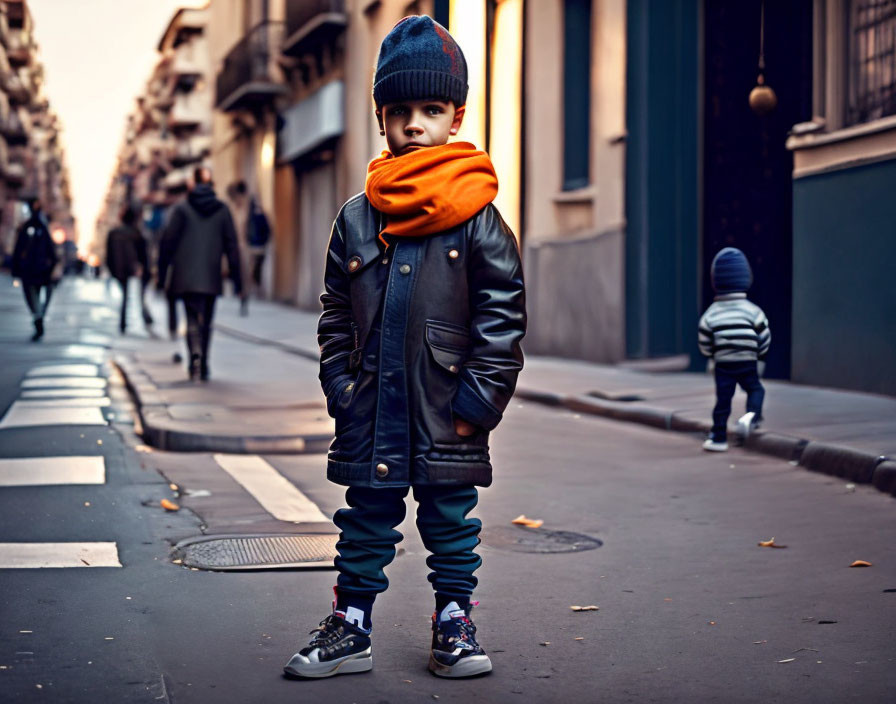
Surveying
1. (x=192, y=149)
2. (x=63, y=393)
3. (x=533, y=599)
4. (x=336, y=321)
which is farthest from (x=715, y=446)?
(x=192, y=149)

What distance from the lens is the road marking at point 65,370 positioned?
46.3ft

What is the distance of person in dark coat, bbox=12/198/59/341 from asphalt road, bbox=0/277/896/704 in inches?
434

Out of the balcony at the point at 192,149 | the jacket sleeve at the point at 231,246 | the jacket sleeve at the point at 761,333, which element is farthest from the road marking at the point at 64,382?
the balcony at the point at 192,149

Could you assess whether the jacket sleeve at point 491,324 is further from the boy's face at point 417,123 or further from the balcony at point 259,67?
the balcony at point 259,67

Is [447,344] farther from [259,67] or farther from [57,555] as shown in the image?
[259,67]

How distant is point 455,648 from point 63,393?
891 centimetres

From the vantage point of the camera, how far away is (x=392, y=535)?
13.0 ft

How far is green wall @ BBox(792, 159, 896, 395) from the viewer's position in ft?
37.1

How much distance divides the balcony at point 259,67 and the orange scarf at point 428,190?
32.3 meters

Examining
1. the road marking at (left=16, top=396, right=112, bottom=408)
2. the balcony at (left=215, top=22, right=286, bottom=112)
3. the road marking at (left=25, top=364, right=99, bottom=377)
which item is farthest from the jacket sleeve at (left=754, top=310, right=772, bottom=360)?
the balcony at (left=215, top=22, right=286, bottom=112)

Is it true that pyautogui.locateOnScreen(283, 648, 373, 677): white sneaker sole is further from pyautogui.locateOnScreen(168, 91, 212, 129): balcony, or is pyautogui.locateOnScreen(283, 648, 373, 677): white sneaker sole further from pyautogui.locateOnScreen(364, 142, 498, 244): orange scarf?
pyautogui.locateOnScreen(168, 91, 212, 129): balcony

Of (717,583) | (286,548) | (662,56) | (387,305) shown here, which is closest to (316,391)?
(662,56)

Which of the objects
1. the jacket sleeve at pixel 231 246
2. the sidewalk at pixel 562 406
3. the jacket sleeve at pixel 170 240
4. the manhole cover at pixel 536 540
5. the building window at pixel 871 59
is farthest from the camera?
the jacket sleeve at pixel 231 246

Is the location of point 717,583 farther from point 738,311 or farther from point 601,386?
point 601,386
